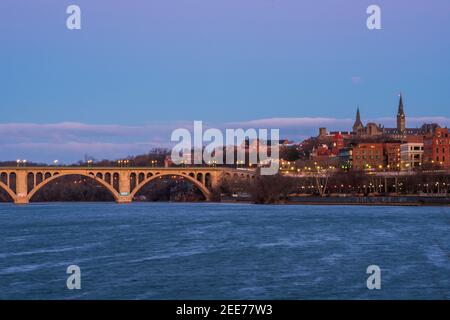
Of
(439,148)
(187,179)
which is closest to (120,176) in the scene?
(187,179)

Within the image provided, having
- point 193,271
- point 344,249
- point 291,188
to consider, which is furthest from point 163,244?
point 291,188

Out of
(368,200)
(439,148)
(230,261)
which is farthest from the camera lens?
(439,148)

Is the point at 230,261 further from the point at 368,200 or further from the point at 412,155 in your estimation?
the point at 412,155

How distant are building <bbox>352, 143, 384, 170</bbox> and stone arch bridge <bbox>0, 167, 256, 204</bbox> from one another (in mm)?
27134

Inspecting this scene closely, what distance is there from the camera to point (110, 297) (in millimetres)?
24828

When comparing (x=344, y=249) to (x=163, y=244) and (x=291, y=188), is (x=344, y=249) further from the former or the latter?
(x=291, y=188)

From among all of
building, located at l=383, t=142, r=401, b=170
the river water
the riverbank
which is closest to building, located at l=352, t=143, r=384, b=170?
building, located at l=383, t=142, r=401, b=170

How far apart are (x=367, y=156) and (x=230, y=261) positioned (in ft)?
412

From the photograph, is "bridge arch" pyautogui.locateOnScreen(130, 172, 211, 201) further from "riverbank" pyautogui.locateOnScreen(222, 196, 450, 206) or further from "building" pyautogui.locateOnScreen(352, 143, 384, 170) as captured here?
"building" pyautogui.locateOnScreen(352, 143, 384, 170)

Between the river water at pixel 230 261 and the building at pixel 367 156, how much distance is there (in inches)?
3958

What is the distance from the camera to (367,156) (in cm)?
15650

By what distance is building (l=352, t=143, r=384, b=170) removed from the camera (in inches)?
6078
